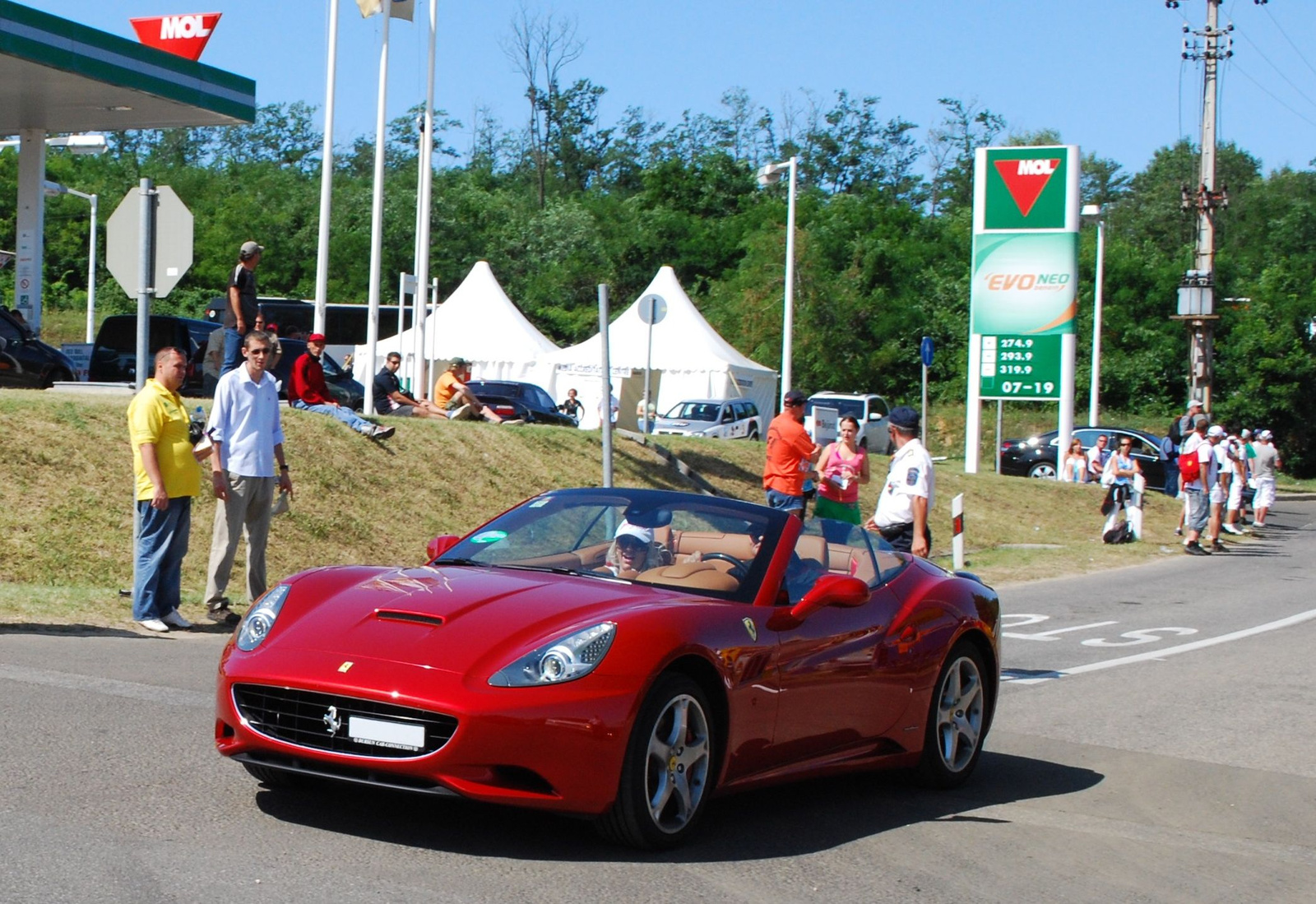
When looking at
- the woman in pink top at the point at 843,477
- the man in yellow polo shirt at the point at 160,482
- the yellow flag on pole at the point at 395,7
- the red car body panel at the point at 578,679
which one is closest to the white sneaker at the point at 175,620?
the man in yellow polo shirt at the point at 160,482

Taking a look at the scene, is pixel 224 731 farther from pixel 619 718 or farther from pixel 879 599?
pixel 879 599

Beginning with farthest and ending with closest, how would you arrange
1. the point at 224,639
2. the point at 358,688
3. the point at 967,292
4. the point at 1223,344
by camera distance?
1. the point at 967,292
2. the point at 1223,344
3. the point at 224,639
4. the point at 358,688

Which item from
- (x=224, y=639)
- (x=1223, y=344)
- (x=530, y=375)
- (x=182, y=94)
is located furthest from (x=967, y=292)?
(x=224, y=639)

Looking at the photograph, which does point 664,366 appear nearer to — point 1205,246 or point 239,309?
point 1205,246

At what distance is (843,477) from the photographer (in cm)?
1223

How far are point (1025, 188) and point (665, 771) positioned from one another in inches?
1089

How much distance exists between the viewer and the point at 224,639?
10461 millimetres

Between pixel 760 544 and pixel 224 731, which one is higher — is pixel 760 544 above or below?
above

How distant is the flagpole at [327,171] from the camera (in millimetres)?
23250

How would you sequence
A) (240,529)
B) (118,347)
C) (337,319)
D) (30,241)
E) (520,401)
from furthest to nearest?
(337,319) → (520,401) → (30,241) → (118,347) → (240,529)

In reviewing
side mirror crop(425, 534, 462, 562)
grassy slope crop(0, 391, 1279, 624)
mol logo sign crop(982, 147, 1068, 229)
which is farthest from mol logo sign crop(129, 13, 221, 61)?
side mirror crop(425, 534, 462, 562)

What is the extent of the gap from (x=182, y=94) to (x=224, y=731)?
64.8 ft

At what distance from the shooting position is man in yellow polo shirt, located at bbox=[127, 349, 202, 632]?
10.1m

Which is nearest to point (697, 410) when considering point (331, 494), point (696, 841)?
point (331, 494)
